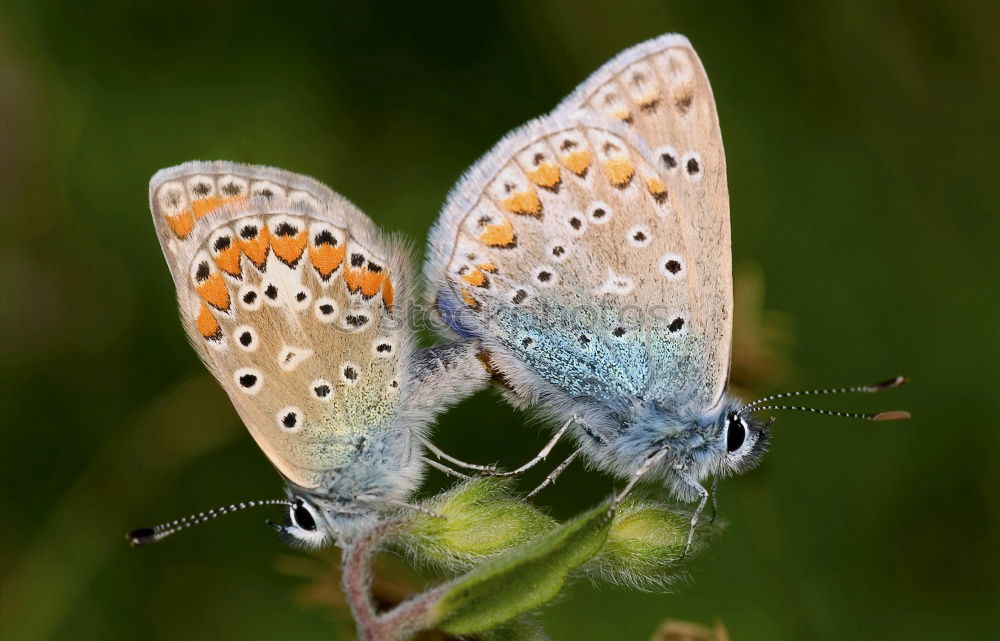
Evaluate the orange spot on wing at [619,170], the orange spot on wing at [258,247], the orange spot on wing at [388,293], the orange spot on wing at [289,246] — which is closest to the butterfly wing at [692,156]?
the orange spot on wing at [619,170]

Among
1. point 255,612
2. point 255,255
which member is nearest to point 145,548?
point 255,612

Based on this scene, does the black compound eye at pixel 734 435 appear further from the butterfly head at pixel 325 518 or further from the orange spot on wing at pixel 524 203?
the butterfly head at pixel 325 518

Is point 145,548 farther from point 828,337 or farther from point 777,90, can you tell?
point 777,90

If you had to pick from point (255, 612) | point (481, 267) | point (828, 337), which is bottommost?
point (255, 612)

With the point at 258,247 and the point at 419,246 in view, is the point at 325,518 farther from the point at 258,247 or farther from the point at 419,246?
the point at 419,246

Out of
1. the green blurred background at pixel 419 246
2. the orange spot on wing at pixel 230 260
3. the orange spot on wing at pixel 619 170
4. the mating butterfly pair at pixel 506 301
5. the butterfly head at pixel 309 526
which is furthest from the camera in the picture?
the green blurred background at pixel 419 246

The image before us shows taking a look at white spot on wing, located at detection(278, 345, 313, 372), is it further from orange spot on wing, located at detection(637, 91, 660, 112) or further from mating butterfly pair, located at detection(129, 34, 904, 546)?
orange spot on wing, located at detection(637, 91, 660, 112)

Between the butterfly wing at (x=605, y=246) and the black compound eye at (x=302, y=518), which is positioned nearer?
the black compound eye at (x=302, y=518)
